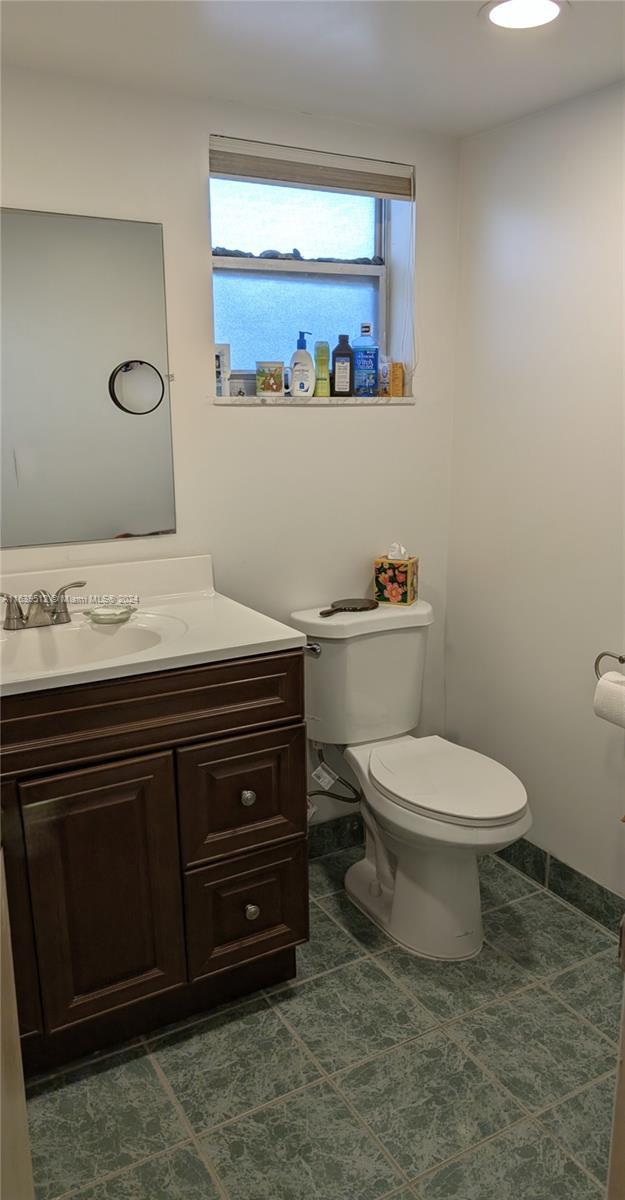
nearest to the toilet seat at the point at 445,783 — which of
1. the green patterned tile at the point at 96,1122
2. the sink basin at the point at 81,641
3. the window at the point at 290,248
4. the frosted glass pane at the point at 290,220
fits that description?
the sink basin at the point at 81,641

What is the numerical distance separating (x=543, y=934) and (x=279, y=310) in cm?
185

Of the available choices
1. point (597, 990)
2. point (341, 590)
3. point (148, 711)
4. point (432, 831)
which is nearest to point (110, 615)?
point (148, 711)

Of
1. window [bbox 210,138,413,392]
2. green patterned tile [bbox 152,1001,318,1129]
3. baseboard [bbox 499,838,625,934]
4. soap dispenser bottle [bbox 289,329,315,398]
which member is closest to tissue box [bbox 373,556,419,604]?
soap dispenser bottle [bbox 289,329,315,398]

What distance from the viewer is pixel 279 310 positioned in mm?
2383

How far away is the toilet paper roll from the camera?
1878 mm

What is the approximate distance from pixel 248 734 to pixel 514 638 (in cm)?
99

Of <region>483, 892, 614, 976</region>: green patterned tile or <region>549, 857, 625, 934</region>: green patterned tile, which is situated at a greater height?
<region>549, 857, 625, 934</region>: green patterned tile

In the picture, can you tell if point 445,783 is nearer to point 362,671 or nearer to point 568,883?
point 362,671

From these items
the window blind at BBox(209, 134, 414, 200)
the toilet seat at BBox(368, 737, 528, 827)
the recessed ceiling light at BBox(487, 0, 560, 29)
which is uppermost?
the recessed ceiling light at BBox(487, 0, 560, 29)

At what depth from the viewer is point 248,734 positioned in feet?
6.08

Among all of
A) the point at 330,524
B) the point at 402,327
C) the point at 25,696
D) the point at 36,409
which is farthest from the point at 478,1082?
the point at 402,327

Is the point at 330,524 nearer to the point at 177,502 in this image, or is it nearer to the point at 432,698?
the point at 177,502

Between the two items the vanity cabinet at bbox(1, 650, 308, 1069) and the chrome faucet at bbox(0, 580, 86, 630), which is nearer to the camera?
the vanity cabinet at bbox(1, 650, 308, 1069)

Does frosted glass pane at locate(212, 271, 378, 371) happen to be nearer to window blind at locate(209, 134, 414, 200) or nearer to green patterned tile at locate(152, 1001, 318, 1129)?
window blind at locate(209, 134, 414, 200)
